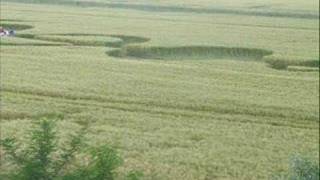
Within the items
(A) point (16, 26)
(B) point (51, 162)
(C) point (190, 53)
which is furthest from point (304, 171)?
(A) point (16, 26)

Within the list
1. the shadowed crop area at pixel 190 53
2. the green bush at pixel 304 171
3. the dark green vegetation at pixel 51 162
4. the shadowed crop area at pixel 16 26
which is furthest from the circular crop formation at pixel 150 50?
the dark green vegetation at pixel 51 162

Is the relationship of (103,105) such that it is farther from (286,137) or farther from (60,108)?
(286,137)

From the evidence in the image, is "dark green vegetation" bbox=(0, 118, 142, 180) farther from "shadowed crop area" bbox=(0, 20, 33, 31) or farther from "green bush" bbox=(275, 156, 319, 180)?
"shadowed crop area" bbox=(0, 20, 33, 31)

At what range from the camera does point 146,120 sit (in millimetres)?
14719

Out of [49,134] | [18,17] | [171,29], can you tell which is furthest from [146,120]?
[18,17]

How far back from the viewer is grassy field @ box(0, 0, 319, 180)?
12453 millimetres

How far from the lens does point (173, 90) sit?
59.1 ft

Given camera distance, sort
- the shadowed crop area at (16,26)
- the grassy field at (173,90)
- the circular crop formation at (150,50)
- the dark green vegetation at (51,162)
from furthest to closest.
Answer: the shadowed crop area at (16,26)
the circular crop formation at (150,50)
the grassy field at (173,90)
the dark green vegetation at (51,162)

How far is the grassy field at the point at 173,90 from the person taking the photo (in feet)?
40.9

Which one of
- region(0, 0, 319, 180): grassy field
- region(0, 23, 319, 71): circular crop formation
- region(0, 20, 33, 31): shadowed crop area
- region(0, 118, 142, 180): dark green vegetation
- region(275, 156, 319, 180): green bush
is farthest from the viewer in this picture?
region(0, 20, 33, 31): shadowed crop area

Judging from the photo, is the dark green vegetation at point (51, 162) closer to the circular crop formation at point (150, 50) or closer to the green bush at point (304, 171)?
the green bush at point (304, 171)

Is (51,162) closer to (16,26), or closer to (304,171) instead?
(304,171)

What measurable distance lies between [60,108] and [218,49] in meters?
12.7

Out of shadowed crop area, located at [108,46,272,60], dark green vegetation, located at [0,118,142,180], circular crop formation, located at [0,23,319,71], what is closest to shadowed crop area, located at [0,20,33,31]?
circular crop formation, located at [0,23,319,71]
